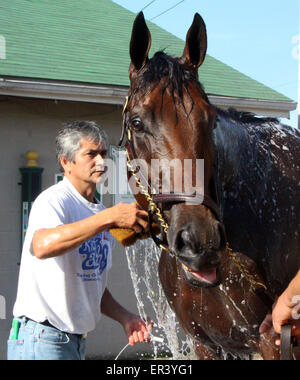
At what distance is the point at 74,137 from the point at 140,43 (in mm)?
664

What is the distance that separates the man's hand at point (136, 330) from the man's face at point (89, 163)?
32.3 inches

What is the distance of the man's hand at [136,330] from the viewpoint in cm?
341

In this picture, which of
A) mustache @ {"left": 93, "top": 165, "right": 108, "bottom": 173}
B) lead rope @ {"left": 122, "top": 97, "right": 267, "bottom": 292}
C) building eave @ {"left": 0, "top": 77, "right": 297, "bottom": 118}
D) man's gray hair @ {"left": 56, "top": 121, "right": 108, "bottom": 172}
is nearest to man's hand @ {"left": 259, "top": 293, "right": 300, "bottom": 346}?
lead rope @ {"left": 122, "top": 97, "right": 267, "bottom": 292}

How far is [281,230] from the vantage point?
3.16 meters

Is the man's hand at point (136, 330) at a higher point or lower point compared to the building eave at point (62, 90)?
lower

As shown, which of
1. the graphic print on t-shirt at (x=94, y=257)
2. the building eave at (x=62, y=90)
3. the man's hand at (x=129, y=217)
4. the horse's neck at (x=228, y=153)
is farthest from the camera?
the building eave at (x=62, y=90)

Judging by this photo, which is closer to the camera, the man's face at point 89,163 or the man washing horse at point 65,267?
the man washing horse at point 65,267

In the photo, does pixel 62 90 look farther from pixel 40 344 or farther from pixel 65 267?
pixel 40 344

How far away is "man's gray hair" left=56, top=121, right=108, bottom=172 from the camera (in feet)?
11.2

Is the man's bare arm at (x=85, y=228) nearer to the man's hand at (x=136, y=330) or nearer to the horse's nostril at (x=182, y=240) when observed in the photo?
the horse's nostril at (x=182, y=240)

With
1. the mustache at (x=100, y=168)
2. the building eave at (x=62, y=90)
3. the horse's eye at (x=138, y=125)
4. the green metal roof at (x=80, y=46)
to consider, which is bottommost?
the mustache at (x=100, y=168)

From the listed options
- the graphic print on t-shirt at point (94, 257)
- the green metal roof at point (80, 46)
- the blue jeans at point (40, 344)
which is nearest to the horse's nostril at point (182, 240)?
the graphic print on t-shirt at point (94, 257)

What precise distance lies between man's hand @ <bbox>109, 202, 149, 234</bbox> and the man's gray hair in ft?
2.18
